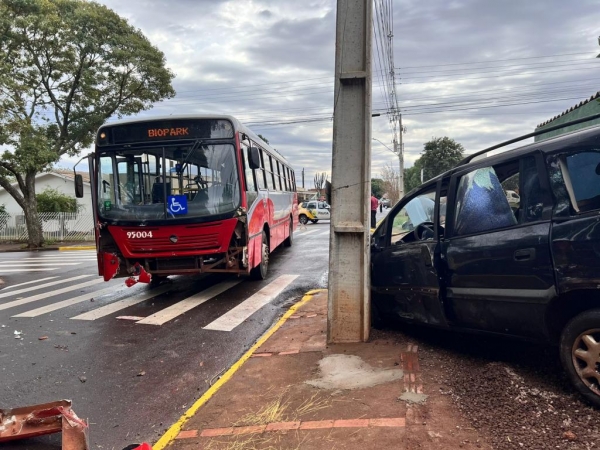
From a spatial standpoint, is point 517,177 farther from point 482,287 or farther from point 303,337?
point 303,337

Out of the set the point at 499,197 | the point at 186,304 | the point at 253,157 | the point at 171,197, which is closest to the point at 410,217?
the point at 499,197

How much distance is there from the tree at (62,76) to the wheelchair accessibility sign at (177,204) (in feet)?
44.6

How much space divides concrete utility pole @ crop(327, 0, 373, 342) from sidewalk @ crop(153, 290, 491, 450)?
1.45 ft

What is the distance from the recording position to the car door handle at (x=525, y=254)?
349cm

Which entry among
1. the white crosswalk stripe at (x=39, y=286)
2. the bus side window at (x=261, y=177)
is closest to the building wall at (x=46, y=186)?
the white crosswalk stripe at (x=39, y=286)

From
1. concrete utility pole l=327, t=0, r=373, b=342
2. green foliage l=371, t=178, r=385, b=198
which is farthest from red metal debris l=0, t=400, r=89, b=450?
green foliage l=371, t=178, r=385, b=198

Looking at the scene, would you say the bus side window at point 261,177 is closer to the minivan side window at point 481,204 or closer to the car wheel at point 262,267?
the car wheel at point 262,267

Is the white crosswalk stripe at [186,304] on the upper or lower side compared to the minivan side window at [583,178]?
lower

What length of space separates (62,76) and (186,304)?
743 inches

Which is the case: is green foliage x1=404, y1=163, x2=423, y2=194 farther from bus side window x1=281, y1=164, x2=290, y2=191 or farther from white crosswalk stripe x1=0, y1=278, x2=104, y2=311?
white crosswalk stripe x1=0, y1=278, x2=104, y2=311

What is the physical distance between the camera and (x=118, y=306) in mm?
8117

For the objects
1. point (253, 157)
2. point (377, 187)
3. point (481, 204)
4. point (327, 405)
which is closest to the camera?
point (327, 405)

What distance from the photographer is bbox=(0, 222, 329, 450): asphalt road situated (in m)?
4.10

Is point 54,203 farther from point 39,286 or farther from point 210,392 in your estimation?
point 210,392
